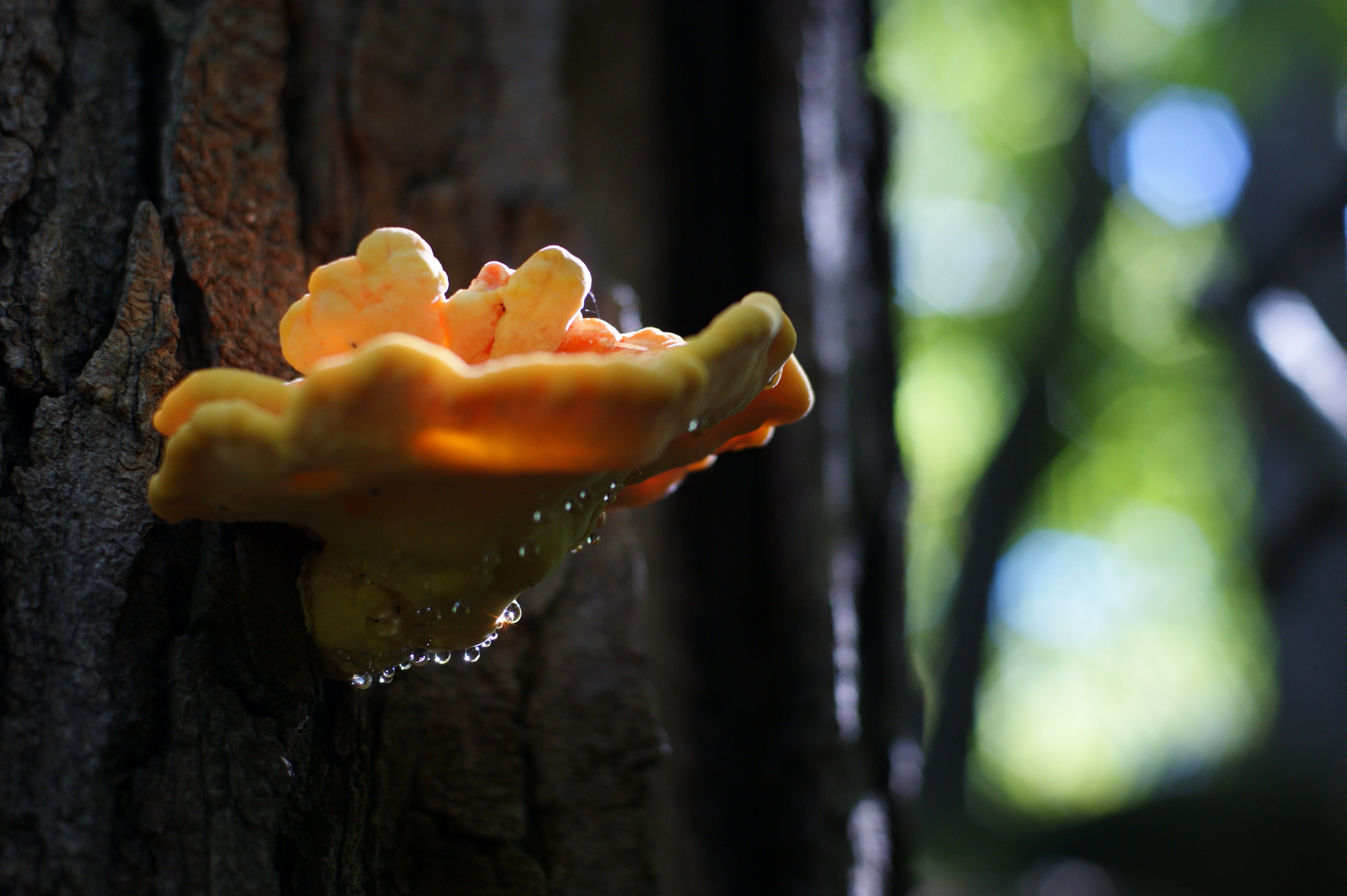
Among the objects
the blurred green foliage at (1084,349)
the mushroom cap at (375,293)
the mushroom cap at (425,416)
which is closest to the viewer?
the mushroom cap at (425,416)

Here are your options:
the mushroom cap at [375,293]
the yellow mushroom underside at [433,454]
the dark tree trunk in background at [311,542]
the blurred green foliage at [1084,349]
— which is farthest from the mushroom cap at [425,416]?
the blurred green foliage at [1084,349]

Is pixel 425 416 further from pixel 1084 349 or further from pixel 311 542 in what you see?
pixel 1084 349

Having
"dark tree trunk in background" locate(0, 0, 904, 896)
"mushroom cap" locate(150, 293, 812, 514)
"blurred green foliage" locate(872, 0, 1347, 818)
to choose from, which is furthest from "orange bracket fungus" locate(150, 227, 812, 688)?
"blurred green foliage" locate(872, 0, 1347, 818)

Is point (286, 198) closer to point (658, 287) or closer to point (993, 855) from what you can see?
Result: point (658, 287)

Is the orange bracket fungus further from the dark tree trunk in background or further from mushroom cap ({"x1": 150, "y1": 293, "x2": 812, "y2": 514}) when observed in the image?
the dark tree trunk in background

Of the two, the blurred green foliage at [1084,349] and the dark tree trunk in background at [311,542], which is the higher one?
the blurred green foliage at [1084,349]

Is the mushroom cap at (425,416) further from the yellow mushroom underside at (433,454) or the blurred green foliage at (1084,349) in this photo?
the blurred green foliage at (1084,349)
